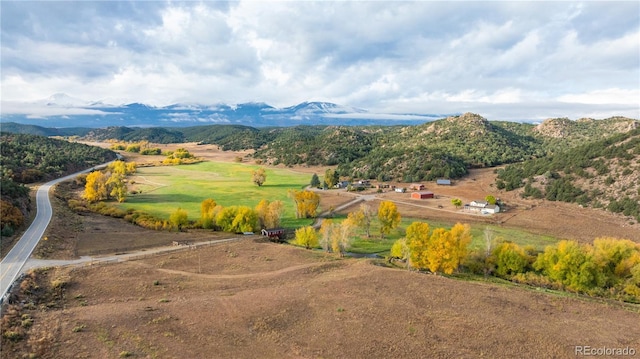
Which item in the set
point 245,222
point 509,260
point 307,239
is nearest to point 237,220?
point 245,222

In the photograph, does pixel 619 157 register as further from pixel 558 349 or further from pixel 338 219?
pixel 558 349

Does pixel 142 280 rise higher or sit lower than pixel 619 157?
lower

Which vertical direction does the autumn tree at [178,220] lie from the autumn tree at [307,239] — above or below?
above

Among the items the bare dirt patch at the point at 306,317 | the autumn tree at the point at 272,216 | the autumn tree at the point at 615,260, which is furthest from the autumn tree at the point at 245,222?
the autumn tree at the point at 615,260

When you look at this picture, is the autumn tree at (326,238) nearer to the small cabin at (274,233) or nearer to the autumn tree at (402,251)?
the autumn tree at (402,251)

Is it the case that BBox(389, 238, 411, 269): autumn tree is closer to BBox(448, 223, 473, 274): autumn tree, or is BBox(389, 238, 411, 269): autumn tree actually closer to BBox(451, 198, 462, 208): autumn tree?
BBox(448, 223, 473, 274): autumn tree

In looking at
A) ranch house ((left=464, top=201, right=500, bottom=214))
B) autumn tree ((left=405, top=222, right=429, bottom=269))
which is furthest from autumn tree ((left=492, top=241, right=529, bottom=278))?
ranch house ((left=464, top=201, right=500, bottom=214))

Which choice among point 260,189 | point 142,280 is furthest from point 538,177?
point 142,280
